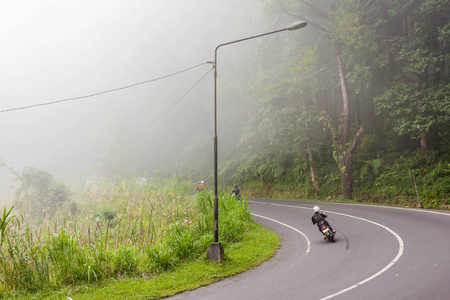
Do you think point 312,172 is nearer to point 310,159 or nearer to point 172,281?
point 310,159

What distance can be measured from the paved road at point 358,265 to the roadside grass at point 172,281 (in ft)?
1.22

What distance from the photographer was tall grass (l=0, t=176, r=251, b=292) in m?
8.37

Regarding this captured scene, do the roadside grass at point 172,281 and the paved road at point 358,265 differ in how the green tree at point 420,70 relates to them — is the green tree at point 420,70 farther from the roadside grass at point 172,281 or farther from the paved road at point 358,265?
the roadside grass at point 172,281

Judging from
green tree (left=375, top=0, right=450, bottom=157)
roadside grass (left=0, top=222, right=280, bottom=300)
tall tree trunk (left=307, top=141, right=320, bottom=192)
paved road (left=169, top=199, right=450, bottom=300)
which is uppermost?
green tree (left=375, top=0, right=450, bottom=157)

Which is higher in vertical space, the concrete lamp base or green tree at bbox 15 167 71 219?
green tree at bbox 15 167 71 219

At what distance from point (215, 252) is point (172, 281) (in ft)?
6.41

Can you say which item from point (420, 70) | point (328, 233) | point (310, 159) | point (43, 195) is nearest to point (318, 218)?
point (328, 233)

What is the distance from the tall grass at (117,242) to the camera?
8.37m

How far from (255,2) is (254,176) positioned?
25.5 meters

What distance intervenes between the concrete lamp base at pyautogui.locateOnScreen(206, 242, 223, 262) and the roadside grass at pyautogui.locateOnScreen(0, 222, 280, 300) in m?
0.16

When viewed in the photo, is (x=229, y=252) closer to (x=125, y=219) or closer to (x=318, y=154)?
(x=125, y=219)

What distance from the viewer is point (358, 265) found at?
29.8 feet

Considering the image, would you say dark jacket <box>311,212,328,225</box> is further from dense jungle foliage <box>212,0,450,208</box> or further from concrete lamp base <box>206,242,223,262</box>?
dense jungle foliage <box>212,0,450,208</box>

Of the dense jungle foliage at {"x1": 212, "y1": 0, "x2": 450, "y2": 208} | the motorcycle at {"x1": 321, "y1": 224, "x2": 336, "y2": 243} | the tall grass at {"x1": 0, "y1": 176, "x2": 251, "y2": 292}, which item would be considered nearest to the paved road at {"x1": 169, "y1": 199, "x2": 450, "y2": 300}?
the motorcycle at {"x1": 321, "y1": 224, "x2": 336, "y2": 243}
